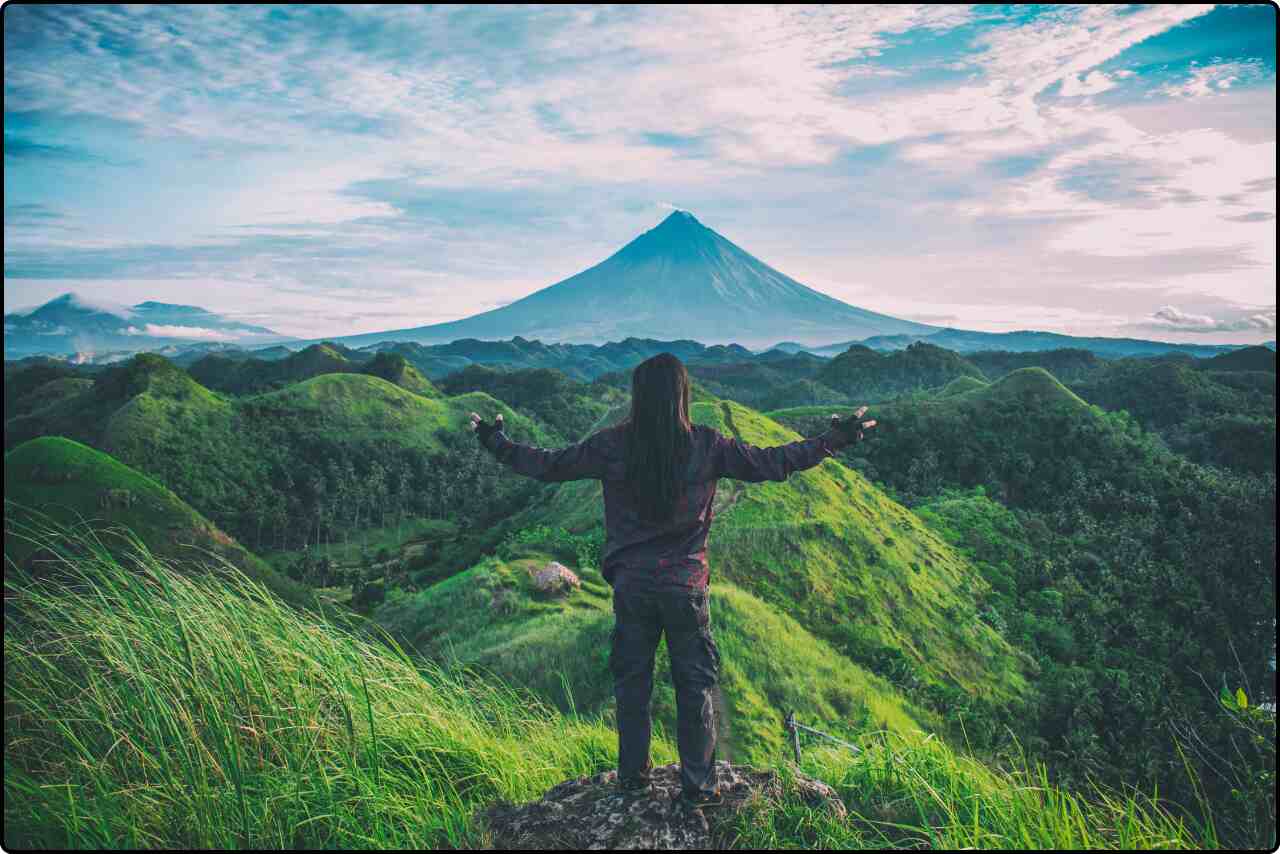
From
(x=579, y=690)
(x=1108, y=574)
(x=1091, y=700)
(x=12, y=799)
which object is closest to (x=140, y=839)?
(x=12, y=799)

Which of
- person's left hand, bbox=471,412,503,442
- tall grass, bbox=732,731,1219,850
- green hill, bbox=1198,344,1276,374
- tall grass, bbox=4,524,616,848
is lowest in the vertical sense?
tall grass, bbox=732,731,1219,850

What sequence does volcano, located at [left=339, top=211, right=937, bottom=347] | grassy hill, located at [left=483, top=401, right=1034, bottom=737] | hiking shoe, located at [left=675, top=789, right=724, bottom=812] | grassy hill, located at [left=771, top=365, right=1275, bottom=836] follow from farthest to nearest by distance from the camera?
volcano, located at [left=339, top=211, right=937, bottom=347]
grassy hill, located at [left=771, top=365, right=1275, bottom=836]
grassy hill, located at [left=483, top=401, right=1034, bottom=737]
hiking shoe, located at [left=675, top=789, right=724, bottom=812]

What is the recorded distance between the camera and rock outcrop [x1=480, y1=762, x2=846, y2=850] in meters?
2.38

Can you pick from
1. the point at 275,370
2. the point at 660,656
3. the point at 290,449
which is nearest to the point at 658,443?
the point at 660,656

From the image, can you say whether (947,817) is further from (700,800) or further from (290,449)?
(290,449)

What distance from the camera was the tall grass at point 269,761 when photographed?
6.95 ft

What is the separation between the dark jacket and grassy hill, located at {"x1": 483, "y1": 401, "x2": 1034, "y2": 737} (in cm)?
943

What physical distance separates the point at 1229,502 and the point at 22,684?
37452 millimetres

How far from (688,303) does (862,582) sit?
158 meters

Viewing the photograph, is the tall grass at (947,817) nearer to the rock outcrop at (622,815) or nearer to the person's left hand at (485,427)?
the rock outcrop at (622,815)

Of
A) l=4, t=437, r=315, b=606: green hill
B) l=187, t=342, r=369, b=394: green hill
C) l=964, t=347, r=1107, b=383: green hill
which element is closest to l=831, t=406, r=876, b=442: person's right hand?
l=4, t=437, r=315, b=606: green hill

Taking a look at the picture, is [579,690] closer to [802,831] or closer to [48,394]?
[802,831]

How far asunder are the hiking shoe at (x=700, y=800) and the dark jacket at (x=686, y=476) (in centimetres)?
81

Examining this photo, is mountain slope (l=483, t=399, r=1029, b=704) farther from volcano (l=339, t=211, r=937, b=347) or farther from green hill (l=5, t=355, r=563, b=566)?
volcano (l=339, t=211, r=937, b=347)
